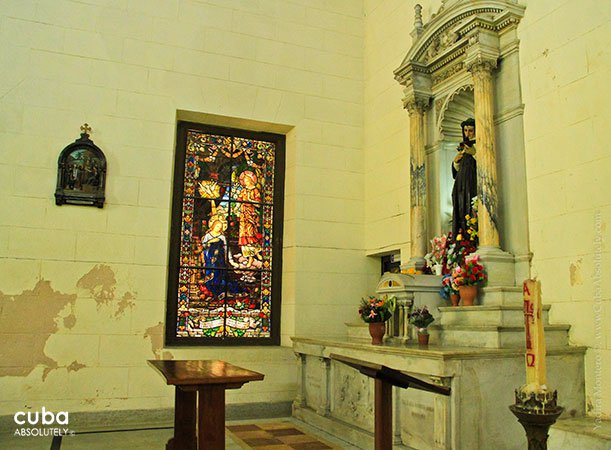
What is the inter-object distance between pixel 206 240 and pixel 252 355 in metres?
1.36

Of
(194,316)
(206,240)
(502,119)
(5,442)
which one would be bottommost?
(5,442)

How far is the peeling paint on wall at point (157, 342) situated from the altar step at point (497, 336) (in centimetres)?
289

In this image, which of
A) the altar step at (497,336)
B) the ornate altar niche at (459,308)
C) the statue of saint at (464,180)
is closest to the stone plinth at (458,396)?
the ornate altar niche at (459,308)

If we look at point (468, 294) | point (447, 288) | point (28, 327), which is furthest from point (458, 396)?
point (28, 327)

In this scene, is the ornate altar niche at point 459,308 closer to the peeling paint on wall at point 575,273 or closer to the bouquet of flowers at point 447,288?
the bouquet of flowers at point 447,288

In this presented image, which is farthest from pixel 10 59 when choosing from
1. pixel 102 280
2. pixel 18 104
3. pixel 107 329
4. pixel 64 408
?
pixel 64 408

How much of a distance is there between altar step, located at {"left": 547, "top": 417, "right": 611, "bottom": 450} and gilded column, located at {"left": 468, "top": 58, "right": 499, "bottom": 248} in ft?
4.63

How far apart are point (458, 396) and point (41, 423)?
380cm

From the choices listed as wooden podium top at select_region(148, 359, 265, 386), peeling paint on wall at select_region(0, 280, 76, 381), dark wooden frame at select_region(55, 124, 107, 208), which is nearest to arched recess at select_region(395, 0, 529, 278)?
wooden podium top at select_region(148, 359, 265, 386)

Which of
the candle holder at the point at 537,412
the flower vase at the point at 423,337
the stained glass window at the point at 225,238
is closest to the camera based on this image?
the candle holder at the point at 537,412

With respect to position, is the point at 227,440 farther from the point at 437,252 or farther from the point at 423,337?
the point at 437,252

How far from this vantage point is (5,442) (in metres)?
4.70

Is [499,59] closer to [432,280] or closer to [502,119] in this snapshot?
[502,119]

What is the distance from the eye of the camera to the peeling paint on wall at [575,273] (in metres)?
3.93
